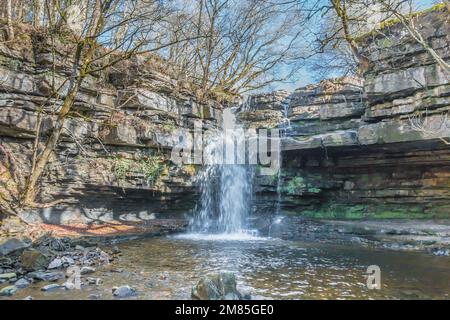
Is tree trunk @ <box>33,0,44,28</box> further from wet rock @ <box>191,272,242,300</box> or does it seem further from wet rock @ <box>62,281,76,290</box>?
wet rock @ <box>191,272,242,300</box>

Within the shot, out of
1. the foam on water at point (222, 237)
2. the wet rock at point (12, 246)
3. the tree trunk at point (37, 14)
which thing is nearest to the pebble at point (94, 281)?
the wet rock at point (12, 246)

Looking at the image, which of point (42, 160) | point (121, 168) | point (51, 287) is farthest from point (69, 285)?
point (121, 168)

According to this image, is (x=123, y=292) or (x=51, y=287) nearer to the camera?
(x=123, y=292)

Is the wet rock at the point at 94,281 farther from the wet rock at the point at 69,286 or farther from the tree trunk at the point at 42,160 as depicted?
the tree trunk at the point at 42,160

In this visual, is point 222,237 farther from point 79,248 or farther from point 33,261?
point 33,261

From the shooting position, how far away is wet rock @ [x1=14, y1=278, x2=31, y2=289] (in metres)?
3.94

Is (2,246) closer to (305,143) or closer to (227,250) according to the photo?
(227,250)

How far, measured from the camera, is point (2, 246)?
543 centimetres

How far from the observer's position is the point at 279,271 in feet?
16.3

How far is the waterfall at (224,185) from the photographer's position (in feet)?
37.4

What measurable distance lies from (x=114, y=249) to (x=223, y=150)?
612 centimetres

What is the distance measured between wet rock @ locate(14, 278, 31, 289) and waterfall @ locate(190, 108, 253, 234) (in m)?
A: 7.30

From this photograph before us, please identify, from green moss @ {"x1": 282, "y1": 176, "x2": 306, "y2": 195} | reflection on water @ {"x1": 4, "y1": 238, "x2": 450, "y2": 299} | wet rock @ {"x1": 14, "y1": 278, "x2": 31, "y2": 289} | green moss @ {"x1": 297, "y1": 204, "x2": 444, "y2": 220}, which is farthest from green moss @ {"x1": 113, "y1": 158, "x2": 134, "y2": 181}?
green moss @ {"x1": 297, "y1": 204, "x2": 444, "y2": 220}

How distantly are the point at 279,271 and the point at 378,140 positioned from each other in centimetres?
587
